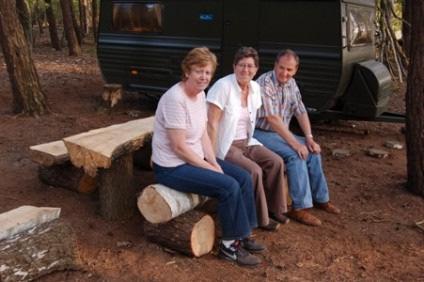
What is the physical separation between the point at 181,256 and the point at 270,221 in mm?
834

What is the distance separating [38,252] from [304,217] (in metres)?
2.05

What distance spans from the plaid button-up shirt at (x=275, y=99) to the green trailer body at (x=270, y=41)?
173cm

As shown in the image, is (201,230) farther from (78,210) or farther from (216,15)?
(216,15)

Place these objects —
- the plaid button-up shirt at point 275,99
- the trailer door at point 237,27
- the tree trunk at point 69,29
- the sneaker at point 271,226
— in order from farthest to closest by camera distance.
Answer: the tree trunk at point 69,29
the trailer door at point 237,27
the plaid button-up shirt at point 275,99
the sneaker at point 271,226

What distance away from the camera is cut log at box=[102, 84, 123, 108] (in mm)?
7324

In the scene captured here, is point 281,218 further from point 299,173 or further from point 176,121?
point 176,121

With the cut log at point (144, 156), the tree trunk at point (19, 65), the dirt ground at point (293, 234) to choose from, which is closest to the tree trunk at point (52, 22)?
the tree trunk at point (19, 65)

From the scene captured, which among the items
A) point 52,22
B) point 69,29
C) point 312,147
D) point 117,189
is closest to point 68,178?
point 117,189

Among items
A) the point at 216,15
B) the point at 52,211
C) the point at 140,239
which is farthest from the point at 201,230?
the point at 216,15

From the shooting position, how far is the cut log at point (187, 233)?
10.7 ft

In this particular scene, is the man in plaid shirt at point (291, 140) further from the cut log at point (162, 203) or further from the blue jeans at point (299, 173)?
the cut log at point (162, 203)

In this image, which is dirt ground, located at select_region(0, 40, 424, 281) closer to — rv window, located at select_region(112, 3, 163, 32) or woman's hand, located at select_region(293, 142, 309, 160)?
woman's hand, located at select_region(293, 142, 309, 160)

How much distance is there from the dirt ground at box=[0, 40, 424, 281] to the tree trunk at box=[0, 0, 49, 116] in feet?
1.60

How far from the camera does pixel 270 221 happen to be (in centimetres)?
384
